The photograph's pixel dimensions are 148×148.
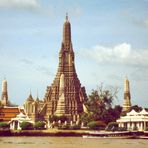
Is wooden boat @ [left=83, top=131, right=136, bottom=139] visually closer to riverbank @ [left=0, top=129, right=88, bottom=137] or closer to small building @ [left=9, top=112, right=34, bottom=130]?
riverbank @ [left=0, top=129, right=88, bottom=137]

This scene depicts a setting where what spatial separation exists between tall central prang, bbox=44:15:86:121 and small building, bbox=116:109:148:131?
14409 millimetres

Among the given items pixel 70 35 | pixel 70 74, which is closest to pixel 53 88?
pixel 70 74

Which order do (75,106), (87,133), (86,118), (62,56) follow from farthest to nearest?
(62,56) → (75,106) → (86,118) → (87,133)

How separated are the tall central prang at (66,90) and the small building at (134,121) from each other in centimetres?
1441

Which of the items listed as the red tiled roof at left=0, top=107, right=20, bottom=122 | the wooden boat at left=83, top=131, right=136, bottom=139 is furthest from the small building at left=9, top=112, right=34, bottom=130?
the wooden boat at left=83, top=131, right=136, bottom=139

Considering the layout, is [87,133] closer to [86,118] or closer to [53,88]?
[86,118]

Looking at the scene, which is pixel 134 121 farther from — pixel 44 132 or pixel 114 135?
pixel 114 135

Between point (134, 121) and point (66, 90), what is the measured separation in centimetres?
2170

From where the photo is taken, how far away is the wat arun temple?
344ft

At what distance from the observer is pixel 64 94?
10619cm

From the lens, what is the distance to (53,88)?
11056 centimetres

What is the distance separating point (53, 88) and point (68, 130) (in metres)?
26.8

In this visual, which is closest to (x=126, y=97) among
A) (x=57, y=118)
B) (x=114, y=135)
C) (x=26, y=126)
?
(x=57, y=118)

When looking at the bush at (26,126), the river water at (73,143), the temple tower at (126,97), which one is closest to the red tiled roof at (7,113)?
the bush at (26,126)
